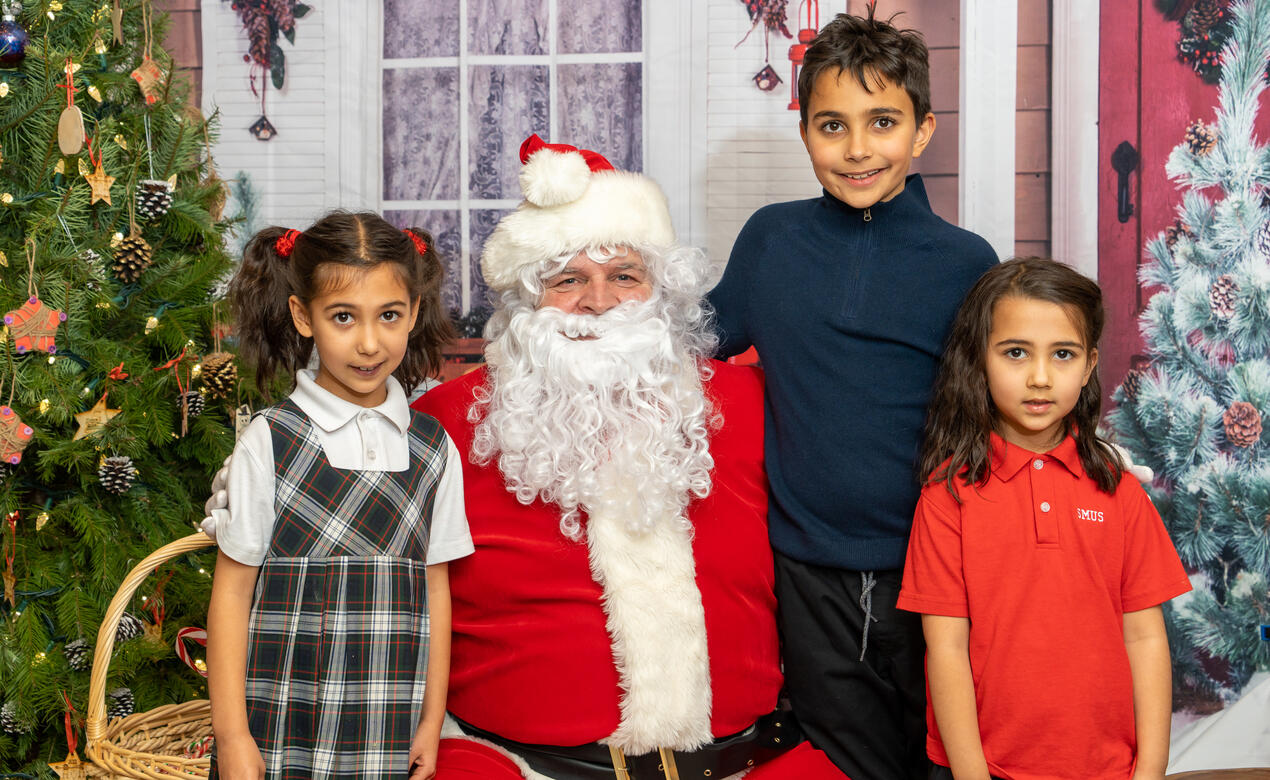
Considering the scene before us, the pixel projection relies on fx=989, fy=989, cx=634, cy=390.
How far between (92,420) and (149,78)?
904 millimetres

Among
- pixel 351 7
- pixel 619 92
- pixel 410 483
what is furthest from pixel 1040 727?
pixel 351 7

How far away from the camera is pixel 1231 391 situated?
3.00m

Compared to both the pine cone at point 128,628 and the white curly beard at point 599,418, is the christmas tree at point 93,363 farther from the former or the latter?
the white curly beard at point 599,418

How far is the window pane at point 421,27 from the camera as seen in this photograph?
124 inches

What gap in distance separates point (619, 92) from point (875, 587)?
1.82 m

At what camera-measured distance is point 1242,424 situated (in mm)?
3012

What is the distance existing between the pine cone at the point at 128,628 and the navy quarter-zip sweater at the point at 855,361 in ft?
5.36

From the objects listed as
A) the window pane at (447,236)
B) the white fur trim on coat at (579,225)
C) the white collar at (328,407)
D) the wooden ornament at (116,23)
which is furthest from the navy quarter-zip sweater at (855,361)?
the wooden ornament at (116,23)

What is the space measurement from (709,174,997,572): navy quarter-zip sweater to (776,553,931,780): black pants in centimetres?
7

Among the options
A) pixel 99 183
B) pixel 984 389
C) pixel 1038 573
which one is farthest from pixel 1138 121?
pixel 99 183

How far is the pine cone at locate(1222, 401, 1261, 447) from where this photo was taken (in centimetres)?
301

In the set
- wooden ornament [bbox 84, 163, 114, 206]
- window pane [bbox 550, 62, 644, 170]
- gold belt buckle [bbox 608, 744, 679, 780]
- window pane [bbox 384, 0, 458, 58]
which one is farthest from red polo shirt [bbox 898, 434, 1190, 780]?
window pane [bbox 384, 0, 458, 58]

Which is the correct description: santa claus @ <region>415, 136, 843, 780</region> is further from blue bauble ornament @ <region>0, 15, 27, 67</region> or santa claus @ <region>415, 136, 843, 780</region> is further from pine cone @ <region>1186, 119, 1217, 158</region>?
pine cone @ <region>1186, 119, 1217, 158</region>

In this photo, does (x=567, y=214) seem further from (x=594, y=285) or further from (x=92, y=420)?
(x=92, y=420)
